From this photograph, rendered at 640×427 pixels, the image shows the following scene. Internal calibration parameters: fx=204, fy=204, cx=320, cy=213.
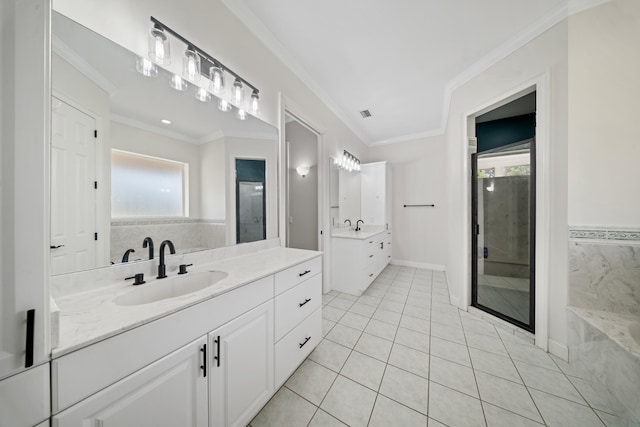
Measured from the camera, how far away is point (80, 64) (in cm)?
92

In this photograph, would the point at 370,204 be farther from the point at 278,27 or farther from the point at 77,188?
the point at 77,188

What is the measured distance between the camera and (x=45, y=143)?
1.67 feet

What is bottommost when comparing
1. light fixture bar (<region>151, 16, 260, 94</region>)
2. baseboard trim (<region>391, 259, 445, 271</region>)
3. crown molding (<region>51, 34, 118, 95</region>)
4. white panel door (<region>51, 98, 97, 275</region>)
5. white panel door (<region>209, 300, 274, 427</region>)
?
baseboard trim (<region>391, 259, 445, 271</region>)

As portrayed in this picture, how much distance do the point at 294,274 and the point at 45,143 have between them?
119cm

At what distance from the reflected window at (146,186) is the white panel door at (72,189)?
8 cm

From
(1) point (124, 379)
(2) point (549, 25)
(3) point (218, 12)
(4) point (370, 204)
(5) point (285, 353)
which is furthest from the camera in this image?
(4) point (370, 204)

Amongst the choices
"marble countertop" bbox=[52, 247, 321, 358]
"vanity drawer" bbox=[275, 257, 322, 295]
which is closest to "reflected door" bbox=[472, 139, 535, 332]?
"vanity drawer" bbox=[275, 257, 322, 295]

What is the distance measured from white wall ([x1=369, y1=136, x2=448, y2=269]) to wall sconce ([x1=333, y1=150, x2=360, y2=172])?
1.04 metres

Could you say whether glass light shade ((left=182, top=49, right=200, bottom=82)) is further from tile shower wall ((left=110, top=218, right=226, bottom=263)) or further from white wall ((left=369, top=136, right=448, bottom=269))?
white wall ((left=369, top=136, right=448, bottom=269))

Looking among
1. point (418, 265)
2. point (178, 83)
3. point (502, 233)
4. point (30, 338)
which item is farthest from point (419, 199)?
point (30, 338)

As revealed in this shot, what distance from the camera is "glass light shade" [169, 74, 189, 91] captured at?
1.22 m

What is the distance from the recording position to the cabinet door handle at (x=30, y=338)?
467 mm

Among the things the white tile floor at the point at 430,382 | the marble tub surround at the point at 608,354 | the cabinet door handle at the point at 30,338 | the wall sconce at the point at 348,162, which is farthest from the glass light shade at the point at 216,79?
the marble tub surround at the point at 608,354

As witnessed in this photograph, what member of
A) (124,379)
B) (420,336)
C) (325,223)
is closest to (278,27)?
(325,223)
